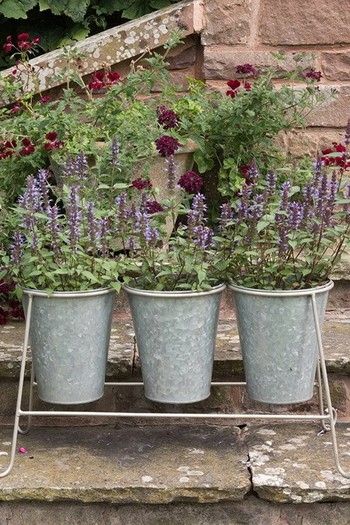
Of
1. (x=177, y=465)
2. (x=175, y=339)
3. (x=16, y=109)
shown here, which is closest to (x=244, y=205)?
(x=175, y=339)

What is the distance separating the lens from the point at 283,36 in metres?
4.35

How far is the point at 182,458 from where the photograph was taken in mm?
2863

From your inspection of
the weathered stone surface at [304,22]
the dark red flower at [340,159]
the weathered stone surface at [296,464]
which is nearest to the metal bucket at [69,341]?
the weathered stone surface at [296,464]

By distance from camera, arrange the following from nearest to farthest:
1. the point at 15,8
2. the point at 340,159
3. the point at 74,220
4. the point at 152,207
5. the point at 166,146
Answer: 1. the point at 74,220
2. the point at 152,207
3. the point at 166,146
4. the point at 340,159
5. the point at 15,8

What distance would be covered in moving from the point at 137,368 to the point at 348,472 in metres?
0.80

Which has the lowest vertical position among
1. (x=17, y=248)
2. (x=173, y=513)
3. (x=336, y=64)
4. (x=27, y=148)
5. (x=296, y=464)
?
(x=173, y=513)

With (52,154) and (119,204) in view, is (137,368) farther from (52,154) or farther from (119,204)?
(52,154)

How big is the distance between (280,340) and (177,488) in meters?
0.50

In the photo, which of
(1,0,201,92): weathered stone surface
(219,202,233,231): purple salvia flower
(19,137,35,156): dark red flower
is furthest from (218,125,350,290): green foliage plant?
(1,0,201,92): weathered stone surface

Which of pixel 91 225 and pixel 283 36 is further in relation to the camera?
pixel 283 36

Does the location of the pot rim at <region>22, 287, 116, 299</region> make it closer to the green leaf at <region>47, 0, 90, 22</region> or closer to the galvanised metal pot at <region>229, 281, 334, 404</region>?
the galvanised metal pot at <region>229, 281, 334, 404</region>

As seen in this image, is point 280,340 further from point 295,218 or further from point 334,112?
point 334,112

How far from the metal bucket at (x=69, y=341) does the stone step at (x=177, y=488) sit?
0.21 metres

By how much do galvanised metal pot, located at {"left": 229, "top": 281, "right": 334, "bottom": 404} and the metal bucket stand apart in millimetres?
407
